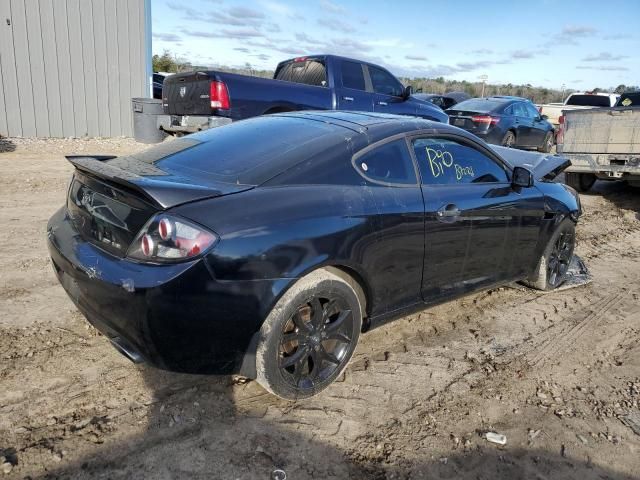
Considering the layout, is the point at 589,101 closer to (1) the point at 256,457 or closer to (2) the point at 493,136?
(2) the point at 493,136

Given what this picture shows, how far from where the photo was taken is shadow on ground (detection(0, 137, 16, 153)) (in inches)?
430

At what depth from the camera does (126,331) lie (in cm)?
256

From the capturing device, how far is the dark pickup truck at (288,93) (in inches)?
310

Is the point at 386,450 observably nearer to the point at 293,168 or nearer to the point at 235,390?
the point at 235,390

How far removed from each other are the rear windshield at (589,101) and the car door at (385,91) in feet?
41.4

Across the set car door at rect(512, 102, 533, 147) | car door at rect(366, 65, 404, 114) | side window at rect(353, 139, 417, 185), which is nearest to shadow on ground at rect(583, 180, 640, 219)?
car door at rect(512, 102, 533, 147)

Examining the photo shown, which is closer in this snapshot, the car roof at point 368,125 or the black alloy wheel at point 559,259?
Result: the car roof at point 368,125

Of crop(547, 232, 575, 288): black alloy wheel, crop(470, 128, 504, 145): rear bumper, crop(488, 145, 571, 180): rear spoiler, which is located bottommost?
crop(547, 232, 575, 288): black alloy wheel

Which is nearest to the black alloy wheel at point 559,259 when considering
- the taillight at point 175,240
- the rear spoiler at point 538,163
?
the rear spoiler at point 538,163

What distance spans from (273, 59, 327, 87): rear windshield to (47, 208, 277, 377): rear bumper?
7.16 metres

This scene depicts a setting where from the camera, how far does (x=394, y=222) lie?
319 cm

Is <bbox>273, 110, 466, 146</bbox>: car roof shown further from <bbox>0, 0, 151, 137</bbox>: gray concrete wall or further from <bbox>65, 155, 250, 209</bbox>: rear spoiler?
<bbox>0, 0, 151, 137</bbox>: gray concrete wall

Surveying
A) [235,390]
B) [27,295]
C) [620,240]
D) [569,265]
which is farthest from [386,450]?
[620,240]

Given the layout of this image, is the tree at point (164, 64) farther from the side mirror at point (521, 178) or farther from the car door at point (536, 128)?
the side mirror at point (521, 178)
